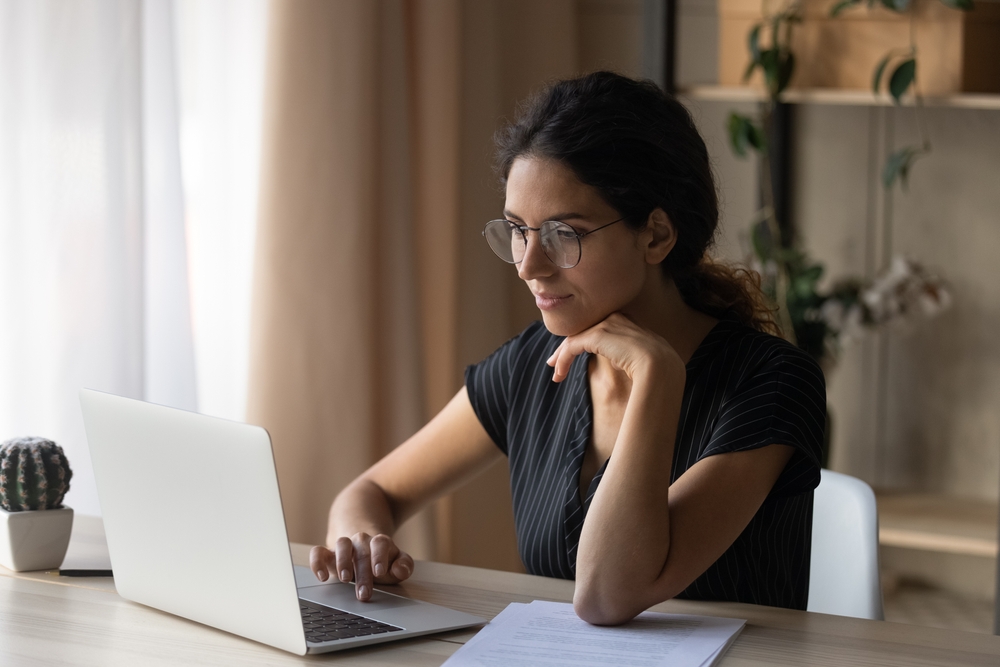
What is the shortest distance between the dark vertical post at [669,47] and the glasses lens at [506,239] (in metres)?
1.09

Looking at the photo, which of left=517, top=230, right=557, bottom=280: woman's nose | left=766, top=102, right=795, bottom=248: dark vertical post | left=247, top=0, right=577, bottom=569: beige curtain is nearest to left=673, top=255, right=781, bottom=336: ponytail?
left=517, top=230, right=557, bottom=280: woman's nose

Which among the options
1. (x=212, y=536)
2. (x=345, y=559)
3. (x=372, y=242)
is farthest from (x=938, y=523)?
(x=212, y=536)

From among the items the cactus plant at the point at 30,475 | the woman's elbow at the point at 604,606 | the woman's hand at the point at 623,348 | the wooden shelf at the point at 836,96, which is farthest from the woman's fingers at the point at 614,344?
the wooden shelf at the point at 836,96

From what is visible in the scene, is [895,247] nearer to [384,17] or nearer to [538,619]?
[384,17]

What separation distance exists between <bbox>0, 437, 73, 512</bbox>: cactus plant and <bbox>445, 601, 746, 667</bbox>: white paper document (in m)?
0.61

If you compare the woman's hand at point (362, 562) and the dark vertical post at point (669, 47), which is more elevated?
the dark vertical post at point (669, 47)

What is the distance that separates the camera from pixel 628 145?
1.34m

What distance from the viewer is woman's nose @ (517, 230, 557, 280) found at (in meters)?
1.31

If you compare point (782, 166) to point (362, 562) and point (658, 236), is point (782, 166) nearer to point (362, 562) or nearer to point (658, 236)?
point (658, 236)

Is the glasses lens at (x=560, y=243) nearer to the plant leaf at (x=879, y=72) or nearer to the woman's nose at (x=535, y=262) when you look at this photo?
the woman's nose at (x=535, y=262)

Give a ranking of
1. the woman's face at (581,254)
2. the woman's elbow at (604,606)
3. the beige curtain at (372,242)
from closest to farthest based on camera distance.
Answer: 1. the woman's elbow at (604,606)
2. the woman's face at (581,254)
3. the beige curtain at (372,242)

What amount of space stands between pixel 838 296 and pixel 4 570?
1.92 metres

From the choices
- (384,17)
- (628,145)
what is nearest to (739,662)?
(628,145)

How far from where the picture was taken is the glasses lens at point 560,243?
1.31 meters
